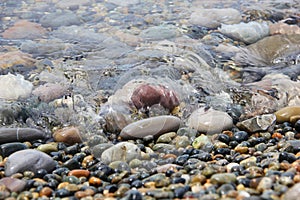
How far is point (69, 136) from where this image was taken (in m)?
3.47

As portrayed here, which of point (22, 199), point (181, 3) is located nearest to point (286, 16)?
point (181, 3)

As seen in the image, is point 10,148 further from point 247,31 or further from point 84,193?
point 247,31

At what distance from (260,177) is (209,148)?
67cm

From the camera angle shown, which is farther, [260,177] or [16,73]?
[16,73]

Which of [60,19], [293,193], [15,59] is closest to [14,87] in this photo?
[15,59]

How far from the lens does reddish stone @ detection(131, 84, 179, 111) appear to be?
3783mm

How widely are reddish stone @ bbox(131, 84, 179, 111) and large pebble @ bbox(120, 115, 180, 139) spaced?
9.6 inches

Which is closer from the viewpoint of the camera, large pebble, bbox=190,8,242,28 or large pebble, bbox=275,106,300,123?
large pebble, bbox=275,106,300,123

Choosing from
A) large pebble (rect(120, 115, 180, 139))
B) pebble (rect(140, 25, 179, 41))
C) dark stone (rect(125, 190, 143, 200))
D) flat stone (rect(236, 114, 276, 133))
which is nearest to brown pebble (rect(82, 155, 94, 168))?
large pebble (rect(120, 115, 180, 139))

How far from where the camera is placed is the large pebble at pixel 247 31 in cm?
543

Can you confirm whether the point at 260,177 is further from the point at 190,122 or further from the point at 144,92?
the point at 144,92

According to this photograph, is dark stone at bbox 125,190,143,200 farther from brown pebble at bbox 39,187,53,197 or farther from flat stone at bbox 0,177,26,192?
flat stone at bbox 0,177,26,192

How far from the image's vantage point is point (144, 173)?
2.92 metres

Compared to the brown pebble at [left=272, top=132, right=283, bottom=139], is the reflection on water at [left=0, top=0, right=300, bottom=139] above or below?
above
